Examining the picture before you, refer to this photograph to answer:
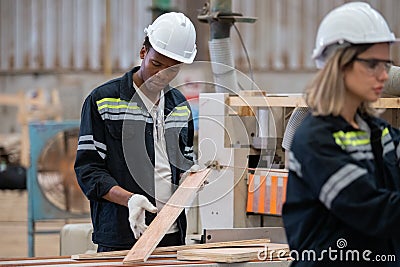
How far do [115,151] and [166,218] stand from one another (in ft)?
0.86

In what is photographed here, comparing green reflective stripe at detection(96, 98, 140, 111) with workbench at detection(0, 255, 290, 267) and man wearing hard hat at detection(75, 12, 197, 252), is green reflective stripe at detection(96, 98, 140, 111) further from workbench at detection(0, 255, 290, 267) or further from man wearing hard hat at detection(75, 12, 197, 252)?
workbench at detection(0, 255, 290, 267)

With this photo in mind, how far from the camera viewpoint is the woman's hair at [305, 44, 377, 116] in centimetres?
175

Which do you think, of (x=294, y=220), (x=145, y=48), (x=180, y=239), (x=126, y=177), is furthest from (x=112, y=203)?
(x=294, y=220)

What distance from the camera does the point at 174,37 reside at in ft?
9.12

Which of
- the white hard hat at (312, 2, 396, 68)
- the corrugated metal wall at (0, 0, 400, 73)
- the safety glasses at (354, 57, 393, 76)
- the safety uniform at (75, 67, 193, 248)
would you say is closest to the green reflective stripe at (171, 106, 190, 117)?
the safety uniform at (75, 67, 193, 248)

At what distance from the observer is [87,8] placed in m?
10.9

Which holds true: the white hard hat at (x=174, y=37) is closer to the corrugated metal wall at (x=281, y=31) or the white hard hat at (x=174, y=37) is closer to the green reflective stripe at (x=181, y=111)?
the green reflective stripe at (x=181, y=111)

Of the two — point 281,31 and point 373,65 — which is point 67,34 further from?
point 373,65

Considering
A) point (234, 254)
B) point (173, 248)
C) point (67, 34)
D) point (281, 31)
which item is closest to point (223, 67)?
point (173, 248)

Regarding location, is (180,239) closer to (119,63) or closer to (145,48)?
(145,48)

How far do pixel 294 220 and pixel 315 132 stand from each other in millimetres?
201

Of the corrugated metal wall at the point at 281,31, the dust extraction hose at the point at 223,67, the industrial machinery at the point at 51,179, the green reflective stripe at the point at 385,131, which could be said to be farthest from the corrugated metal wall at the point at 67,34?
the green reflective stripe at the point at 385,131

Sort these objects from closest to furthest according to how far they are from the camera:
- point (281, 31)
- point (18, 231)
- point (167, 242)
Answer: point (167, 242), point (18, 231), point (281, 31)

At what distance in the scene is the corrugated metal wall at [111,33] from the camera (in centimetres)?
1073
